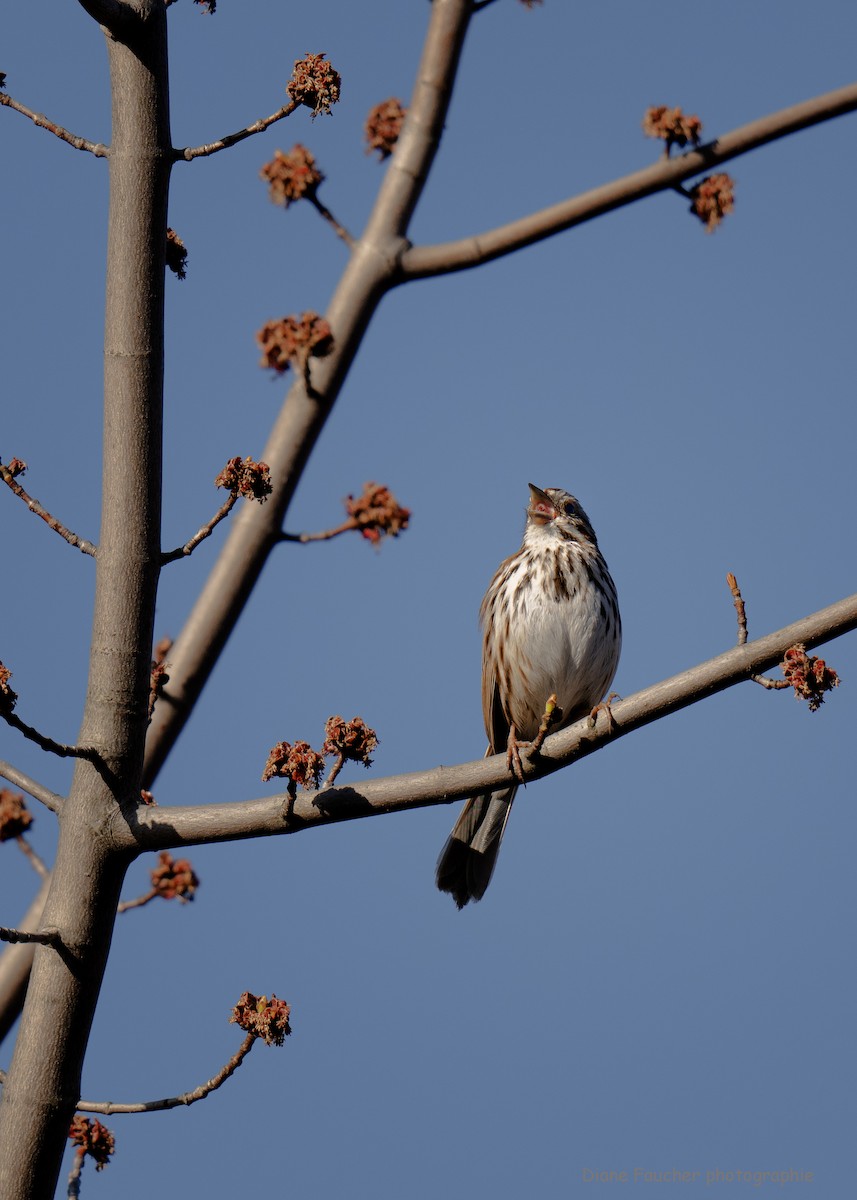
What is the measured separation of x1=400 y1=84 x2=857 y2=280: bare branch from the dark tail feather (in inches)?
98.2

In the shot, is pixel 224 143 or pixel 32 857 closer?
pixel 224 143

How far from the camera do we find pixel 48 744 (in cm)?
335

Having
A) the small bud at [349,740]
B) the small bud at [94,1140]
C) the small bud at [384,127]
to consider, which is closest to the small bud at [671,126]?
the small bud at [384,127]

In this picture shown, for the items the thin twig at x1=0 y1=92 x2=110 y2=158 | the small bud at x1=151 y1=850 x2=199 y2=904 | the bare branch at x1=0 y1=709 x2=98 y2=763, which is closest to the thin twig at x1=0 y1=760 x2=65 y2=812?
the bare branch at x1=0 y1=709 x2=98 y2=763

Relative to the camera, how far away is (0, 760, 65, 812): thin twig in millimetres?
3629

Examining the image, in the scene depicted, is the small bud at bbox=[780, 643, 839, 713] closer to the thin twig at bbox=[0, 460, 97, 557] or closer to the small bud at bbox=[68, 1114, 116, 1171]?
the thin twig at bbox=[0, 460, 97, 557]

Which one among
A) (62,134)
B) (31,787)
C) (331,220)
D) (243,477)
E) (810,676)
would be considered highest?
(331,220)

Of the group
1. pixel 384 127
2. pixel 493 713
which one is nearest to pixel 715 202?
pixel 384 127

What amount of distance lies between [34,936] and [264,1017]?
716 mm

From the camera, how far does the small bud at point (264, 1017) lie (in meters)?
3.65

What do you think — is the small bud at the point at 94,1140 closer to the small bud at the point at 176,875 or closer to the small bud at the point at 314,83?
the small bud at the point at 176,875

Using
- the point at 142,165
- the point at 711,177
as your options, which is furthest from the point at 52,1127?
the point at 711,177

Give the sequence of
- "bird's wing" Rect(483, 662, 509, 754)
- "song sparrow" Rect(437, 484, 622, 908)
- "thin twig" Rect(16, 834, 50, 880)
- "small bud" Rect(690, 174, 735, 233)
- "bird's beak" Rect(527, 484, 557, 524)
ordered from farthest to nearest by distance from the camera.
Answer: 1. "bird's beak" Rect(527, 484, 557, 524)
2. "bird's wing" Rect(483, 662, 509, 754)
3. "song sparrow" Rect(437, 484, 622, 908)
4. "small bud" Rect(690, 174, 735, 233)
5. "thin twig" Rect(16, 834, 50, 880)

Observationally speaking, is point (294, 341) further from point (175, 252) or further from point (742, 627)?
point (742, 627)
